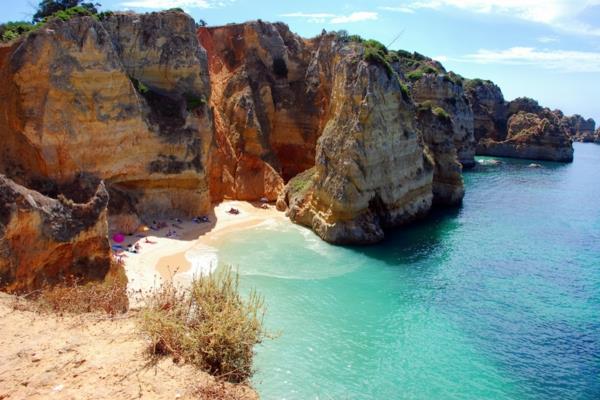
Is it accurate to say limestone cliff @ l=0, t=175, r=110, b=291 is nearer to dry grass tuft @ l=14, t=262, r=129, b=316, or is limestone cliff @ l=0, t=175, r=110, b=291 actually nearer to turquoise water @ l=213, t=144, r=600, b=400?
dry grass tuft @ l=14, t=262, r=129, b=316

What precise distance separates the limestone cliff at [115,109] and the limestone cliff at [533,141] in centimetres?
6477

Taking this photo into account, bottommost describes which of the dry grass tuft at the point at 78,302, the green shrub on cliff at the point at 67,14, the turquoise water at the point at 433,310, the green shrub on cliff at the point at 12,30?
the turquoise water at the point at 433,310

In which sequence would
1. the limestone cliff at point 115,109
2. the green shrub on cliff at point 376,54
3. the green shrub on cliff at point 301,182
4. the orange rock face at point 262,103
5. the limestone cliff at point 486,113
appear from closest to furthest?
the limestone cliff at point 115,109
the green shrub on cliff at point 376,54
the green shrub on cliff at point 301,182
the orange rock face at point 262,103
the limestone cliff at point 486,113

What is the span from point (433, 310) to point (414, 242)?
35.8 feet

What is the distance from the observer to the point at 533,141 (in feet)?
268

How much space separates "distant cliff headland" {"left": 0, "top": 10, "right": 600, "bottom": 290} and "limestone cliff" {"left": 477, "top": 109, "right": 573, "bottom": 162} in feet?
146

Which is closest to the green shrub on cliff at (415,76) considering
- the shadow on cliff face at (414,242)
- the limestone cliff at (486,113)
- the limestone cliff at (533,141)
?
the limestone cliff at (486,113)

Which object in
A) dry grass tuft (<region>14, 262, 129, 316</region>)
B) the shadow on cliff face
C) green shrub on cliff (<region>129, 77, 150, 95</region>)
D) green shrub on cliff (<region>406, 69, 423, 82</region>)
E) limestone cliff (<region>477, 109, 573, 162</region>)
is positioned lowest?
the shadow on cliff face

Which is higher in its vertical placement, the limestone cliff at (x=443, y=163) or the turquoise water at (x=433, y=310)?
the limestone cliff at (x=443, y=163)

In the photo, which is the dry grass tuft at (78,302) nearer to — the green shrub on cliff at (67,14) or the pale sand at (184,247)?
the pale sand at (184,247)

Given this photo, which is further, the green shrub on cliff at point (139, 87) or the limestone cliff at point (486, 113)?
the limestone cliff at point (486, 113)

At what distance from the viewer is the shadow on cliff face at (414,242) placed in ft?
100

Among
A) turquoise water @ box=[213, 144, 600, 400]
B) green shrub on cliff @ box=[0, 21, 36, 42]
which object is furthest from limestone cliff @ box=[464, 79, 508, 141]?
green shrub on cliff @ box=[0, 21, 36, 42]

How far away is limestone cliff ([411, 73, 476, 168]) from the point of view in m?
64.6
